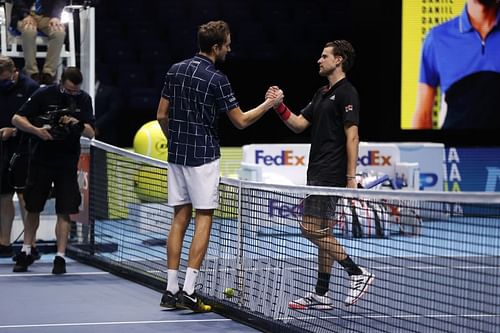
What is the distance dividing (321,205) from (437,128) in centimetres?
1003

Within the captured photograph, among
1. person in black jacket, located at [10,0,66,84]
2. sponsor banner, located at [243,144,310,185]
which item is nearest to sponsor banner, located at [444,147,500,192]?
sponsor banner, located at [243,144,310,185]

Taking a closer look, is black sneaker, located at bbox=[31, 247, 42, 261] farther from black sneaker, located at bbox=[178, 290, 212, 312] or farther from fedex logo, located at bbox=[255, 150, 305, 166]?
fedex logo, located at bbox=[255, 150, 305, 166]

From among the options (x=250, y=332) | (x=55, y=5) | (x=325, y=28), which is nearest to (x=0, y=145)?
(x=55, y=5)

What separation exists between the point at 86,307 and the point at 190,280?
3.11ft

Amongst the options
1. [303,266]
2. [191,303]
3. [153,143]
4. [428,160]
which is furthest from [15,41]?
[428,160]

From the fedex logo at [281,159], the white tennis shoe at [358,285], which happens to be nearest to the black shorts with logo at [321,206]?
the white tennis shoe at [358,285]

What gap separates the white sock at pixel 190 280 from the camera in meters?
7.84

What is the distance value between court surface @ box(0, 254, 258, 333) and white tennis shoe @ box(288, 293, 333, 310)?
0.33m

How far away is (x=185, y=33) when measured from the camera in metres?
18.8

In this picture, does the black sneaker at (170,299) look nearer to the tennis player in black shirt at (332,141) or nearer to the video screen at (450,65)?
the tennis player in black shirt at (332,141)

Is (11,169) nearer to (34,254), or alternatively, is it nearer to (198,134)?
(34,254)

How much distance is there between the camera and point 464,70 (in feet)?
55.8

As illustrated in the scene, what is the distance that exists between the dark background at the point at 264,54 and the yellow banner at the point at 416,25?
453 mm

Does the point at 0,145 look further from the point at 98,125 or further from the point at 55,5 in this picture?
the point at 98,125
